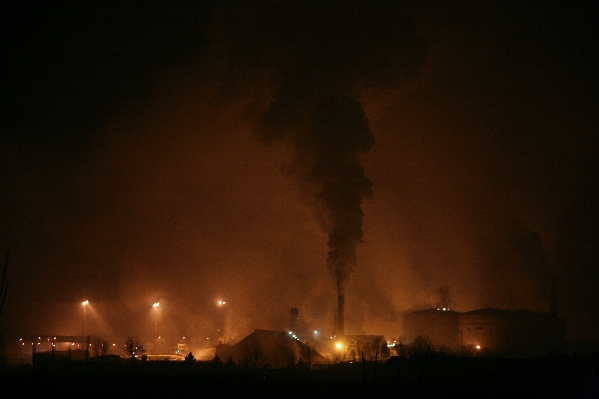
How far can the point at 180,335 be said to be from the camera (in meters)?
67.2

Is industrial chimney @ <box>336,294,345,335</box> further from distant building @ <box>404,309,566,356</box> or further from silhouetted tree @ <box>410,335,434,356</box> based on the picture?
distant building @ <box>404,309,566,356</box>

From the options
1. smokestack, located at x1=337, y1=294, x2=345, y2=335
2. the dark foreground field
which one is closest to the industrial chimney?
smokestack, located at x1=337, y1=294, x2=345, y2=335

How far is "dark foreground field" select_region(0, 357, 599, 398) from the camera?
27359 mm

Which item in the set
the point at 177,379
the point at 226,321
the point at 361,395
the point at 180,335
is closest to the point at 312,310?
the point at 226,321

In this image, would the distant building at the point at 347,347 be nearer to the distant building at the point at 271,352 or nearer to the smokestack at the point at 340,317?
the smokestack at the point at 340,317

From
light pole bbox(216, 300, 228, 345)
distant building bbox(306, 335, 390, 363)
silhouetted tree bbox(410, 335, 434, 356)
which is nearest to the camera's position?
distant building bbox(306, 335, 390, 363)

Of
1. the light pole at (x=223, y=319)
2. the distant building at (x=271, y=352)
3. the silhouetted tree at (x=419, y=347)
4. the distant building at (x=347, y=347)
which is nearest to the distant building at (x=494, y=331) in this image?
the silhouetted tree at (x=419, y=347)

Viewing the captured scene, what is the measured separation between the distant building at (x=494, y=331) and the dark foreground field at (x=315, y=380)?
21.1 meters

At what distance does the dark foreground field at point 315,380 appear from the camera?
27359 mm

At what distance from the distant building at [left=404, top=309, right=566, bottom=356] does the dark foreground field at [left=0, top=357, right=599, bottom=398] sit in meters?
21.1

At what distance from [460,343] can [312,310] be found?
16.6 m

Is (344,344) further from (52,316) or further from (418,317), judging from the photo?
(52,316)

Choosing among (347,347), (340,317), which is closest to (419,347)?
(347,347)

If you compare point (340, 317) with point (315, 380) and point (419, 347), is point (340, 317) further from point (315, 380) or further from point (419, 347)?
point (315, 380)
